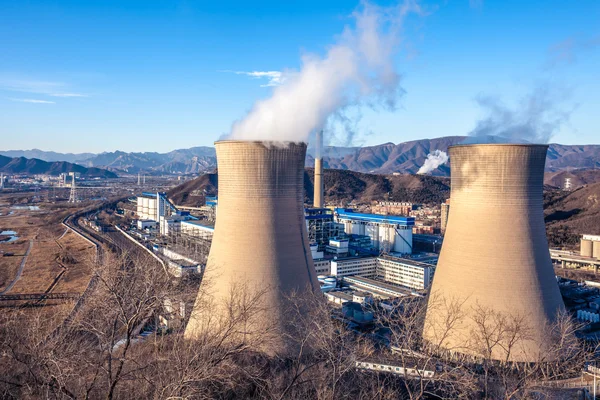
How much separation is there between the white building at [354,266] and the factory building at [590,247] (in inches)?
501

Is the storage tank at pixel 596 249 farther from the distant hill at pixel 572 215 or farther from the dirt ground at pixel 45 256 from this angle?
the dirt ground at pixel 45 256

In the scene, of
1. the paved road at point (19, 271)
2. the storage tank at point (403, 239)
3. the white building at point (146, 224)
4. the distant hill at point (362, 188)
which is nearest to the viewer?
the paved road at point (19, 271)

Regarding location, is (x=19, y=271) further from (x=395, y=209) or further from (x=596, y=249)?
(x=395, y=209)

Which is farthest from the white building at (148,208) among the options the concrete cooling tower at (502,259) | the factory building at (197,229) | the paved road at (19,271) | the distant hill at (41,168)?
the distant hill at (41,168)

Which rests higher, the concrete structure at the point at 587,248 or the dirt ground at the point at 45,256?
the concrete structure at the point at 587,248

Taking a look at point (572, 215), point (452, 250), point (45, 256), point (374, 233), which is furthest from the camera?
point (572, 215)

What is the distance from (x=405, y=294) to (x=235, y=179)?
36.1ft

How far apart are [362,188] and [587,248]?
35753 millimetres

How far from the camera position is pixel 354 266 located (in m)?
22.2

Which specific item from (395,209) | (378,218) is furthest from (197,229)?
(395,209)

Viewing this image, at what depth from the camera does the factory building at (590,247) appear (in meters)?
26.0

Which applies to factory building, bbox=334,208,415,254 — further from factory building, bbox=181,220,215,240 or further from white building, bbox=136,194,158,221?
white building, bbox=136,194,158,221

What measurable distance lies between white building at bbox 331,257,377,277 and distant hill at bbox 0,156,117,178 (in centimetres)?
10507

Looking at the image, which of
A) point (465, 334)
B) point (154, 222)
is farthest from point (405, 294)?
point (154, 222)
